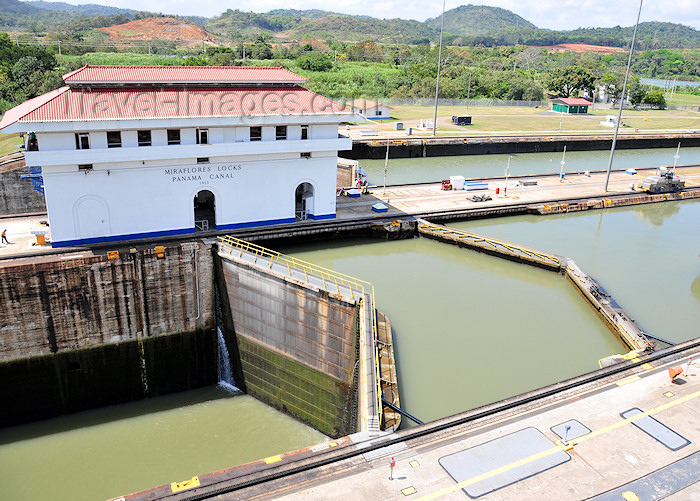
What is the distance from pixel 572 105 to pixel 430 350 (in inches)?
2801

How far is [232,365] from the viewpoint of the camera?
71.6 feet

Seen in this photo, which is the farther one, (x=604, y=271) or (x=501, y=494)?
(x=604, y=271)

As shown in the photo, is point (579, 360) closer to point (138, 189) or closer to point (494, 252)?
point (494, 252)

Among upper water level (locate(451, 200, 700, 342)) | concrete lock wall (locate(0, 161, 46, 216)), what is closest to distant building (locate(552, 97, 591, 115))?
upper water level (locate(451, 200, 700, 342))

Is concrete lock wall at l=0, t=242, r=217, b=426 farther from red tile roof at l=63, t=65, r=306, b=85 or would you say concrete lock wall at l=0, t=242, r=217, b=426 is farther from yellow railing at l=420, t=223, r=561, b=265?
yellow railing at l=420, t=223, r=561, b=265

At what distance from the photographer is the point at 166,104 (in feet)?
74.3

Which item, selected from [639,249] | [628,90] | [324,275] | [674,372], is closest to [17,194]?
[324,275]

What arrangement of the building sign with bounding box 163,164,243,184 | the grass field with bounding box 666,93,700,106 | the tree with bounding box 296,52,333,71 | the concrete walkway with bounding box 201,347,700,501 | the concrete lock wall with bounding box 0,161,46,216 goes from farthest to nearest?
1. the grass field with bounding box 666,93,700,106
2. the tree with bounding box 296,52,333,71
3. the concrete lock wall with bounding box 0,161,46,216
4. the building sign with bounding box 163,164,243,184
5. the concrete walkway with bounding box 201,347,700,501

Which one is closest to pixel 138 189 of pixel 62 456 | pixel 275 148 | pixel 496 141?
pixel 275 148

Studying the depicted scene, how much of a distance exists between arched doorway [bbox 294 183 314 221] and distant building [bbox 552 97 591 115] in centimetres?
6473

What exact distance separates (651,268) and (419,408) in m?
17.1

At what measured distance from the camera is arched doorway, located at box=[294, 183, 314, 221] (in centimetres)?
2686

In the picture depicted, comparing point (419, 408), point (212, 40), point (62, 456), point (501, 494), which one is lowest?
point (62, 456)

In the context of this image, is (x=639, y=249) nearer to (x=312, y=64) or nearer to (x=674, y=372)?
(x=674, y=372)
